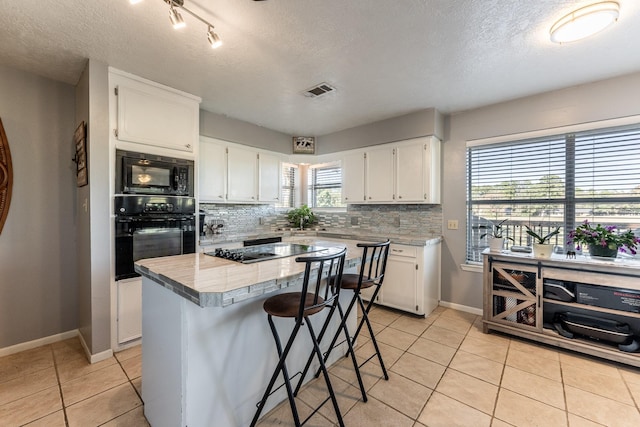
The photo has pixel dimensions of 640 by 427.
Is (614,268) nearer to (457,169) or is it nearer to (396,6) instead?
(457,169)

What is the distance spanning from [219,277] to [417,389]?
1635mm

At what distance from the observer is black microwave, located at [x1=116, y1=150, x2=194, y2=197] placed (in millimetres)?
2396

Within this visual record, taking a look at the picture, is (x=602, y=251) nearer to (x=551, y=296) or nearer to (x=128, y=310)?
(x=551, y=296)

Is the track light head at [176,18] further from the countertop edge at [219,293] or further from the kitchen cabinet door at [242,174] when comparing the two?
the kitchen cabinet door at [242,174]

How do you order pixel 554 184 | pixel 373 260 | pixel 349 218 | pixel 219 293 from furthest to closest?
pixel 349 218 → pixel 554 184 → pixel 373 260 → pixel 219 293

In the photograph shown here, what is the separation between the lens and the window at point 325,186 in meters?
4.54

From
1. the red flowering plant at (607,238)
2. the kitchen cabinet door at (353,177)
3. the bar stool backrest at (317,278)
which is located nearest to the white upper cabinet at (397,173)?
the kitchen cabinet door at (353,177)


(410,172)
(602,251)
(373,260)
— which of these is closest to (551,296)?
(602,251)

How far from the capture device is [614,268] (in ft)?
7.16

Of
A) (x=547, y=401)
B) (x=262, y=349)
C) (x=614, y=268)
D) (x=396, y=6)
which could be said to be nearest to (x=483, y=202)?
(x=614, y=268)

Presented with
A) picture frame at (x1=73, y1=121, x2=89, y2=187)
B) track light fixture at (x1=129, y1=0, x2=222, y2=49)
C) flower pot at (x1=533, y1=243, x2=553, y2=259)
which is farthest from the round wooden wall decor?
flower pot at (x1=533, y1=243, x2=553, y2=259)

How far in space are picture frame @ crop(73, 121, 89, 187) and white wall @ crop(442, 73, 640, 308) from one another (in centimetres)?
384

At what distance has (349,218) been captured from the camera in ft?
14.4

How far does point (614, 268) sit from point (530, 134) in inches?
59.5
